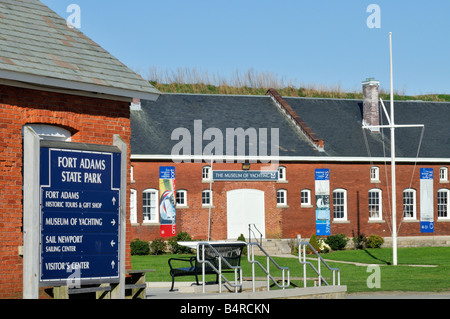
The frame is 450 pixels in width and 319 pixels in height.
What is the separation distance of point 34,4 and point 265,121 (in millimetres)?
29389

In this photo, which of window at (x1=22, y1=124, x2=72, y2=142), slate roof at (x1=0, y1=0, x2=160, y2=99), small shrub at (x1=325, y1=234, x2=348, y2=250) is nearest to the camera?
slate roof at (x1=0, y1=0, x2=160, y2=99)

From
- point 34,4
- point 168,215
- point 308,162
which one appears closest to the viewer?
point 34,4

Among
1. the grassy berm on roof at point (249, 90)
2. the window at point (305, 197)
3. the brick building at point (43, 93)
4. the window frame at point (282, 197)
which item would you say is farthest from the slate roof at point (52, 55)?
the grassy berm on roof at point (249, 90)

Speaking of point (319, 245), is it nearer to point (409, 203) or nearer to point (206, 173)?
point (206, 173)

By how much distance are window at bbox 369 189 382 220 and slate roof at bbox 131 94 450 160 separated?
7.11 feet

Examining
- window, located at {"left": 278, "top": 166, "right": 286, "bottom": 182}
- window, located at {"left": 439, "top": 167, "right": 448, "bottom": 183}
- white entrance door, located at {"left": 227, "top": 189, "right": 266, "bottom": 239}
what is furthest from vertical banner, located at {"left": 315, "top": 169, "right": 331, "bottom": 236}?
window, located at {"left": 439, "top": 167, "right": 448, "bottom": 183}

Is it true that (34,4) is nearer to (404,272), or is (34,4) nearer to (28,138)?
(28,138)

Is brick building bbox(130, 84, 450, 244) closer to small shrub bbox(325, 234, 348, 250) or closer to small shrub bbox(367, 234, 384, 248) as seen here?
small shrub bbox(367, 234, 384, 248)

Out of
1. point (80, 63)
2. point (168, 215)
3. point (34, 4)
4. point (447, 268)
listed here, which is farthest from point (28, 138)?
point (168, 215)

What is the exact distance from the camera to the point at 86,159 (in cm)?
1062

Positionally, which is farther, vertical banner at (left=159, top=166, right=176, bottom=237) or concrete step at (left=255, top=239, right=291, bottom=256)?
vertical banner at (left=159, top=166, right=176, bottom=237)

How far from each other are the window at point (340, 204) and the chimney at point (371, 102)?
5.69m

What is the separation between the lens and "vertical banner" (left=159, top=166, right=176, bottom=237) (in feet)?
133

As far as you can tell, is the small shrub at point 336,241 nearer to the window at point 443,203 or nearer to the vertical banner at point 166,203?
the window at point 443,203
